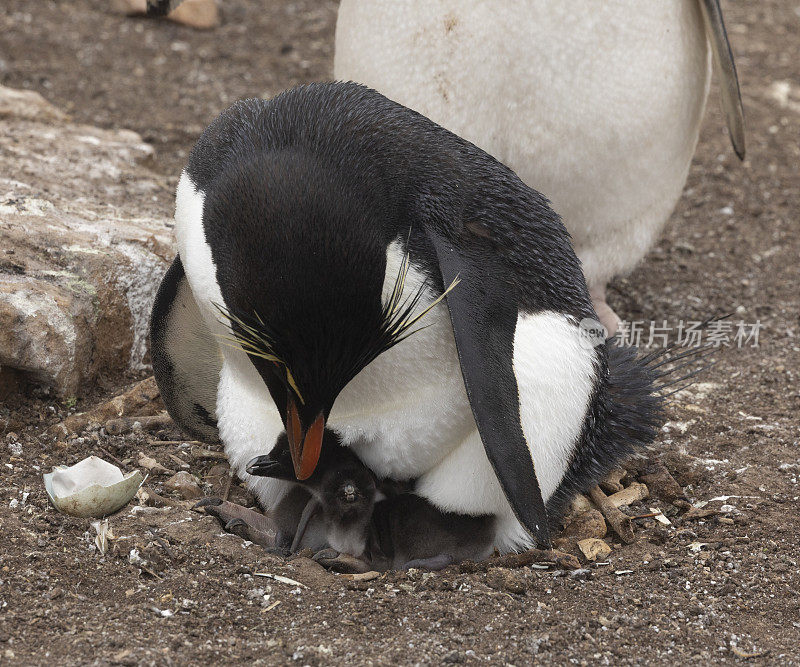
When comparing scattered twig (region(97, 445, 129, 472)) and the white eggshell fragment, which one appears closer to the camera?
the white eggshell fragment

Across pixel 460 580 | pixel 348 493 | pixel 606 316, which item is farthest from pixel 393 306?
pixel 606 316

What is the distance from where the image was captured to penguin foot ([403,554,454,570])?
7.69ft

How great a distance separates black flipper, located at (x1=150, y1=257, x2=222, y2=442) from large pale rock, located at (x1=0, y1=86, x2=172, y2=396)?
0.29 m

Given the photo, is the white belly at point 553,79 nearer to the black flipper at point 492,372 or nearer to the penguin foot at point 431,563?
the black flipper at point 492,372

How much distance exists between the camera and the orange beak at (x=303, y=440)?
2043 mm

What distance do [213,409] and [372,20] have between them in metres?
1.32

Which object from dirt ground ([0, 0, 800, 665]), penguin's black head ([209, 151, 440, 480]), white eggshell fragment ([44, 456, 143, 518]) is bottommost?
white eggshell fragment ([44, 456, 143, 518])

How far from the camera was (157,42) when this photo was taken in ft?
19.6

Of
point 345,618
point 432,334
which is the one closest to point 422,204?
point 432,334

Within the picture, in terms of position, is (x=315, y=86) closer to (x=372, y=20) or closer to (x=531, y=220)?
(x=531, y=220)

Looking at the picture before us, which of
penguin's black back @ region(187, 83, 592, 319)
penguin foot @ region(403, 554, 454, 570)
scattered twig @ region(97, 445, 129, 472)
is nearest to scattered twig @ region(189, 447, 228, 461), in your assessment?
scattered twig @ region(97, 445, 129, 472)

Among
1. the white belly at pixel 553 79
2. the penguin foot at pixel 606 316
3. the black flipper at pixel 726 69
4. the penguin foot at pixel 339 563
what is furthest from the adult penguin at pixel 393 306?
the black flipper at pixel 726 69

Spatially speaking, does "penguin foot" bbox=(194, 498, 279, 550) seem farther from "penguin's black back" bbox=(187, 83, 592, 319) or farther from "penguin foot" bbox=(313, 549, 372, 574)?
"penguin's black back" bbox=(187, 83, 592, 319)

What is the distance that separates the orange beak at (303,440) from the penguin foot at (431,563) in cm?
42
